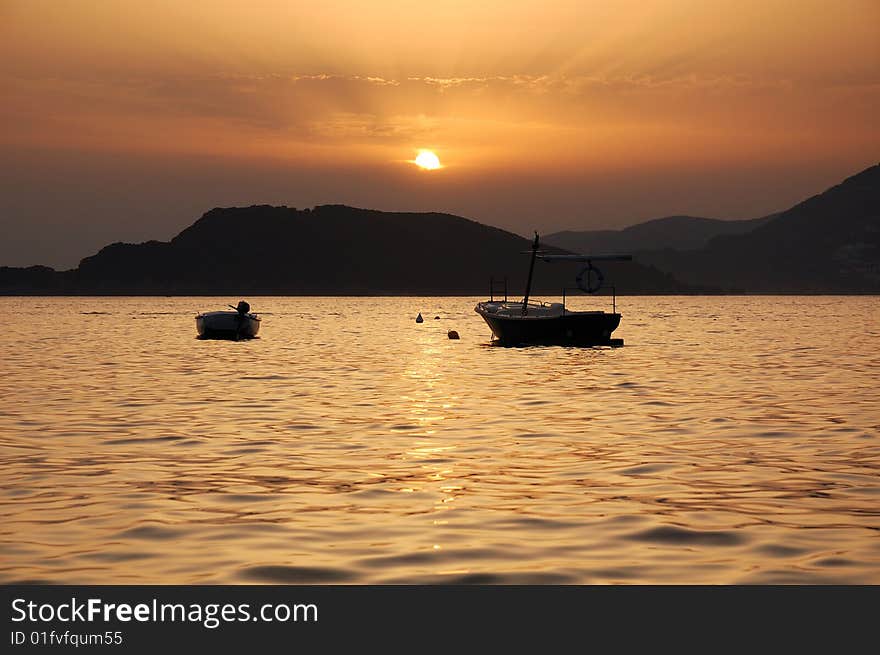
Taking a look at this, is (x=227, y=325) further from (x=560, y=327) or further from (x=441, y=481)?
(x=441, y=481)

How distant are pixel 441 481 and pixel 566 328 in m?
58.3

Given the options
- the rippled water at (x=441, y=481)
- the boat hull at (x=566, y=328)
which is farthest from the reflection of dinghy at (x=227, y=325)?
the rippled water at (x=441, y=481)

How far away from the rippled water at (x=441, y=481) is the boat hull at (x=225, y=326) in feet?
152

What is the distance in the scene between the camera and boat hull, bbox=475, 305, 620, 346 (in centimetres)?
7856

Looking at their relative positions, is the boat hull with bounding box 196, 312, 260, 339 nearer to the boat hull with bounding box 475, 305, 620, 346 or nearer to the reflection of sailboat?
the reflection of sailboat

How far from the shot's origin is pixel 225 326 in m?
93.8

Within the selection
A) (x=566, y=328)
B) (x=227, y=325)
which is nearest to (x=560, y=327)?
(x=566, y=328)

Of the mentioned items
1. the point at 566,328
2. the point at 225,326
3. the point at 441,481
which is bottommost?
the point at 441,481

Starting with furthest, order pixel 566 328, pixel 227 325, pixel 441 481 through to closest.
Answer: pixel 227 325 → pixel 566 328 → pixel 441 481

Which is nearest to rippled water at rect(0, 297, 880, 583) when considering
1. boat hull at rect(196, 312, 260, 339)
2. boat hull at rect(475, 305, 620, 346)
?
boat hull at rect(475, 305, 620, 346)

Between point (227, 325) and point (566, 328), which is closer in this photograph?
point (566, 328)

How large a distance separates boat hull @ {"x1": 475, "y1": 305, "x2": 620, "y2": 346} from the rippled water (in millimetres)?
30841

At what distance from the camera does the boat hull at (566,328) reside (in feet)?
258
